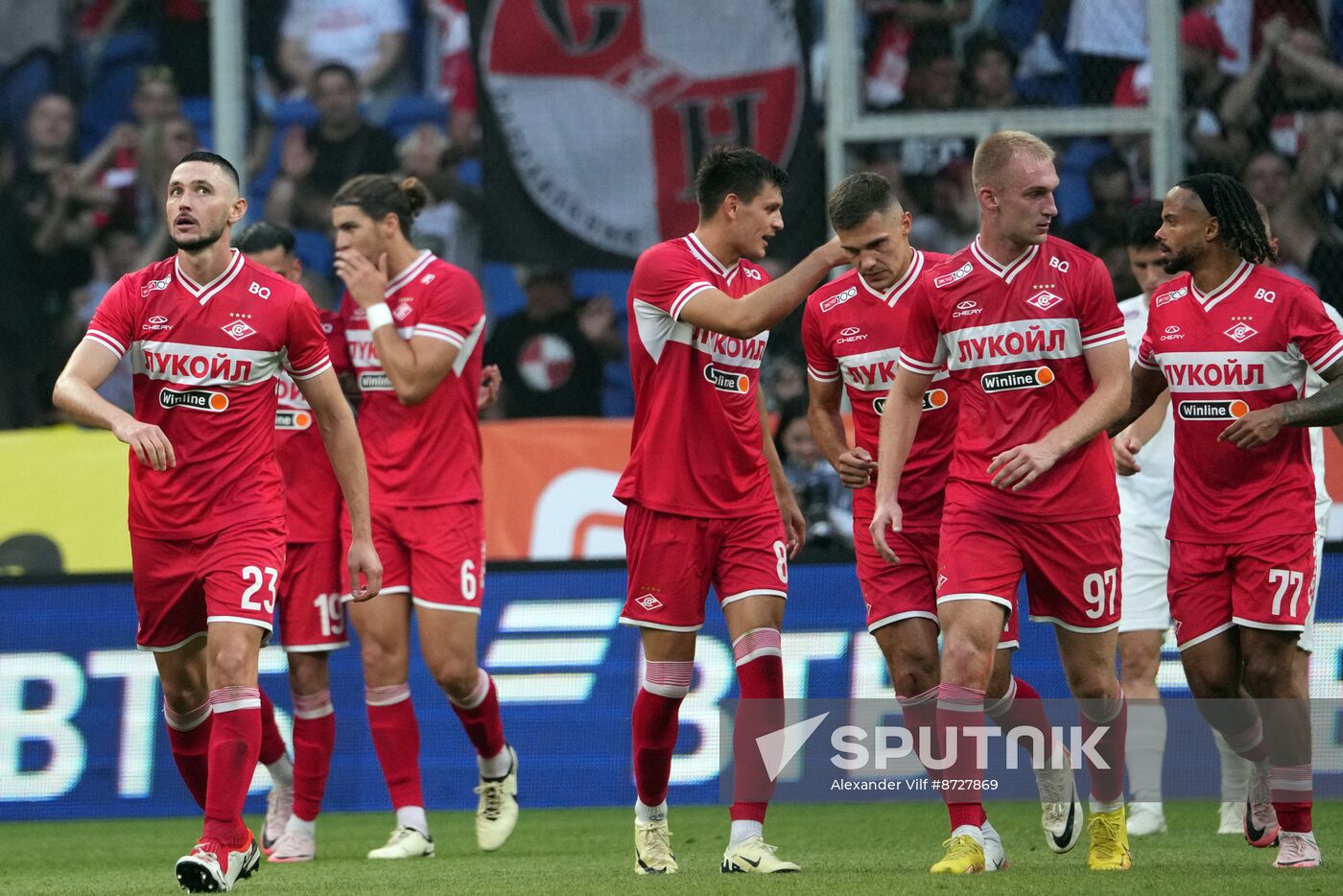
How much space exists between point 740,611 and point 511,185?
214 inches

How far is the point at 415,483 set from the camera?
8.08m

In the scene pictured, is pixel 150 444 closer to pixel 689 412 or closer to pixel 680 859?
pixel 689 412

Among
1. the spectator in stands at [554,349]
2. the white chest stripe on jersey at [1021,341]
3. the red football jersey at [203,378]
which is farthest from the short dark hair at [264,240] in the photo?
the spectator in stands at [554,349]

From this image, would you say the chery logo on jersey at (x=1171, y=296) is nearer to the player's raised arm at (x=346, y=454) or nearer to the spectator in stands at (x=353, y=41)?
the player's raised arm at (x=346, y=454)

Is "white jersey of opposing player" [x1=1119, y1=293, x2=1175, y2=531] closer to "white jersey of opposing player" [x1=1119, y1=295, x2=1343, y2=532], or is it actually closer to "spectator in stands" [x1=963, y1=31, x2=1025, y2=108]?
"white jersey of opposing player" [x1=1119, y1=295, x2=1343, y2=532]

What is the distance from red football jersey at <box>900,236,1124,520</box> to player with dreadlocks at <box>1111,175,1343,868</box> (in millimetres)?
317

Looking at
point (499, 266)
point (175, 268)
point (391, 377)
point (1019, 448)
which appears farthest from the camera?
A: point (499, 266)

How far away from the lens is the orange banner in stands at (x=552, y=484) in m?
10.8

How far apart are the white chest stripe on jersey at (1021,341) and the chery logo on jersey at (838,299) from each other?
0.85 m

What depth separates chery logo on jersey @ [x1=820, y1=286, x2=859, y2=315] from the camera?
7.25 meters

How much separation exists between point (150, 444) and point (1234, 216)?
3666 mm

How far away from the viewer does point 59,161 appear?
13125 millimetres

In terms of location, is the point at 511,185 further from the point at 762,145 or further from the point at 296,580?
the point at 296,580

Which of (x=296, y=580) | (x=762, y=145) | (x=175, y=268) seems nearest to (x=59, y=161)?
(x=762, y=145)
